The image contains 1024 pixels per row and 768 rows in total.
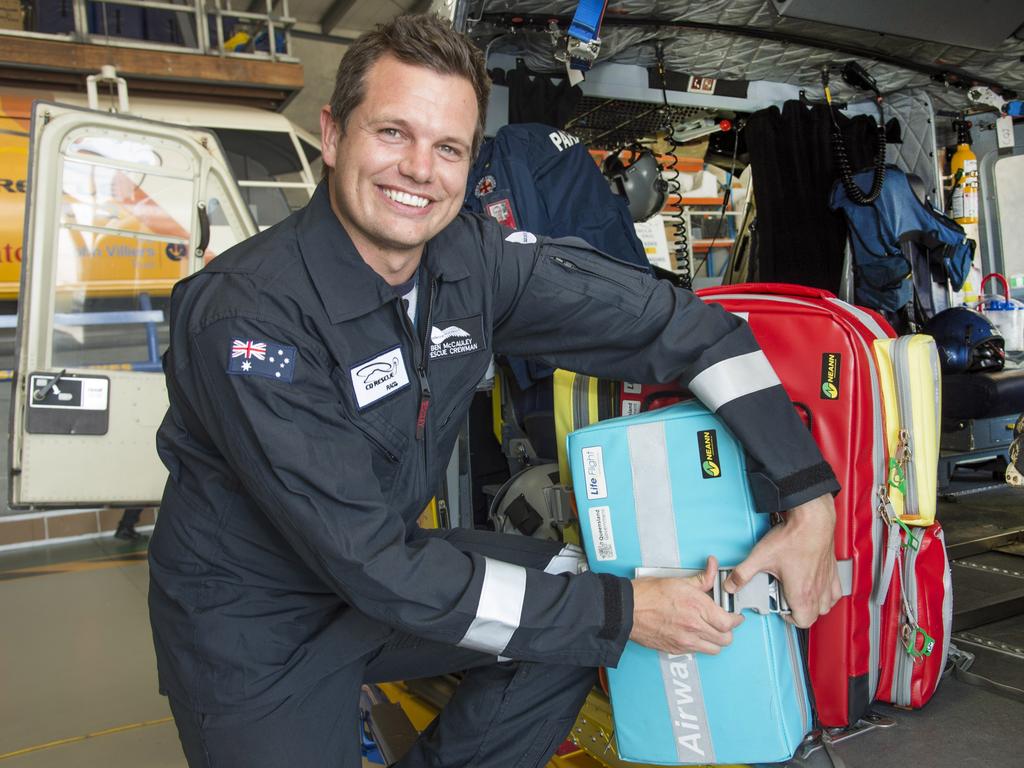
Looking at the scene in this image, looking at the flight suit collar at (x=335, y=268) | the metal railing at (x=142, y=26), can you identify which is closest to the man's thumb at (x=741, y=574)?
the flight suit collar at (x=335, y=268)

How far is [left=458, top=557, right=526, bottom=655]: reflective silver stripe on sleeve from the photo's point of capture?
1.27m

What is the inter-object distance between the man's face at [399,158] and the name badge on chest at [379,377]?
0.20 m

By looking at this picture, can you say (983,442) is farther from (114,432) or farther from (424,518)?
(114,432)

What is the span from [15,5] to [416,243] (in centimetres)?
575

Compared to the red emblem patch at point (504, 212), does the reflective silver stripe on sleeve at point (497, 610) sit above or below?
below

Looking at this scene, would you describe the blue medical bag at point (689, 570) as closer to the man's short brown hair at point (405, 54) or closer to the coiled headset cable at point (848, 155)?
the man's short brown hair at point (405, 54)

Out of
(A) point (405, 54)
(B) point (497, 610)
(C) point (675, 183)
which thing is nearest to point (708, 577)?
(B) point (497, 610)

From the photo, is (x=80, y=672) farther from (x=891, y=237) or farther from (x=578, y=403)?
(x=891, y=237)

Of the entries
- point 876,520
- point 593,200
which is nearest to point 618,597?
point 876,520

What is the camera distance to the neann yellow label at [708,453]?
4.87 feet

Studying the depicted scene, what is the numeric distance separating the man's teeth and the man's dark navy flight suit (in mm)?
113

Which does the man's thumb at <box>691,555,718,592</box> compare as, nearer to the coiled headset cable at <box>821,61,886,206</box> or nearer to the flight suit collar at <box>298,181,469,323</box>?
the flight suit collar at <box>298,181,469,323</box>

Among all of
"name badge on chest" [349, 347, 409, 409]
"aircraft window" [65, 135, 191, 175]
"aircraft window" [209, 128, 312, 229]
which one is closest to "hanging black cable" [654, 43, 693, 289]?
"name badge on chest" [349, 347, 409, 409]

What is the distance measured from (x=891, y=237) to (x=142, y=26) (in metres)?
5.12
